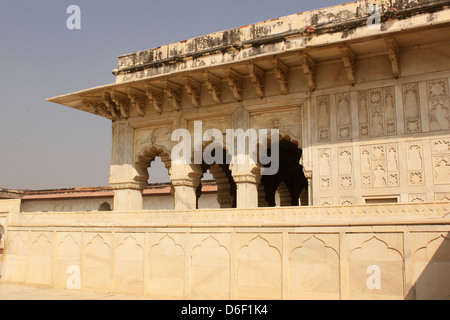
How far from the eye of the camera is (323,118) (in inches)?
358

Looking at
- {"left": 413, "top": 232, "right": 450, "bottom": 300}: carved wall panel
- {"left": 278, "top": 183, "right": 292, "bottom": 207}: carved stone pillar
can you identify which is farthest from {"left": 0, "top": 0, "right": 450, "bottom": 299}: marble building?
{"left": 278, "top": 183, "right": 292, "bottom": 207}: carved stone pillar

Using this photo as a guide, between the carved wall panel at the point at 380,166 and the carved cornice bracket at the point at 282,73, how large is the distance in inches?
77.9

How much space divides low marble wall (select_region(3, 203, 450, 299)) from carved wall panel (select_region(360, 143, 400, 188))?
194 cm

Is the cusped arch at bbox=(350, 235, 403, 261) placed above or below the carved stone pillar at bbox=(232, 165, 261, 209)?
below

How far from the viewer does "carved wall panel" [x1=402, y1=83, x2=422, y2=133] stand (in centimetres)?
830

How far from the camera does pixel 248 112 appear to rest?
1004 cm

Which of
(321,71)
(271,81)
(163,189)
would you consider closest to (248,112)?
(271,81)

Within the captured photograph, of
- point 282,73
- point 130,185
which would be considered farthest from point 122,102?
point 282,73

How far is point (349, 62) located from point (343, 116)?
994 mm

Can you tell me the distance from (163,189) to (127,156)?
7708mm

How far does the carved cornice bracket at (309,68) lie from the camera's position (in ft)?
29.0

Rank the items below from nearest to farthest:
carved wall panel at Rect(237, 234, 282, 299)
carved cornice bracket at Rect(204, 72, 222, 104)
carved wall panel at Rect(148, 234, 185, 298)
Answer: carved wall panel at Rect(237, 234, 282, 299)
carved wall panel at Rect(148, 234, 185, 298)
carved cornice bracket at Rect(204, 72, 222, 104)

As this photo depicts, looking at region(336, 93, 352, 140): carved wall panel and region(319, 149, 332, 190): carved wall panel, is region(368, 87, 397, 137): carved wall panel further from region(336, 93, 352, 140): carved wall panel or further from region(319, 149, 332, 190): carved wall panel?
region(319, 149, 332, 190): carved wall panel
